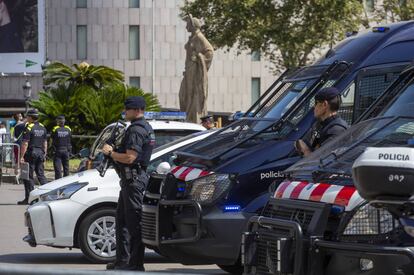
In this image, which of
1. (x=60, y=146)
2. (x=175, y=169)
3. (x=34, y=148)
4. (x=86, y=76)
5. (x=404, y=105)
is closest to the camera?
(x=404, y=105)

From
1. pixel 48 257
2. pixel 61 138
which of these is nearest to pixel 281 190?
pixel 48 257

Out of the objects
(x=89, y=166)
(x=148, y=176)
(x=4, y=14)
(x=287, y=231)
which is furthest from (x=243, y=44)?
(x=287, y=231)

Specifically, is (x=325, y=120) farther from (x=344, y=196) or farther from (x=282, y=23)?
(x=282, y=23)

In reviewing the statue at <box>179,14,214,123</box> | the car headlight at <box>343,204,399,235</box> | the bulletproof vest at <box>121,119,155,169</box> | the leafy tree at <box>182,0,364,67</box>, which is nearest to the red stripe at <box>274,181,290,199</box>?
the car headlight at <box>343,204,399,235</box>

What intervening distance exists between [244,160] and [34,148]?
1215 centimetres

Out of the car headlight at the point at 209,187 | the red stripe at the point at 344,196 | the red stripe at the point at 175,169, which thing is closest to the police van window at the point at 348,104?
the car headlight at the point at 209,187

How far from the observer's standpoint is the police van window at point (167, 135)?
49.0 ft

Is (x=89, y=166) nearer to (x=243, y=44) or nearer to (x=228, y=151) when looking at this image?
(x=228, y=151)

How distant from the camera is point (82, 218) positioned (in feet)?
42.3

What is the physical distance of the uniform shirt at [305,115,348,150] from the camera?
9977 mm

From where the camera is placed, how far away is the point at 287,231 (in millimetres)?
7352

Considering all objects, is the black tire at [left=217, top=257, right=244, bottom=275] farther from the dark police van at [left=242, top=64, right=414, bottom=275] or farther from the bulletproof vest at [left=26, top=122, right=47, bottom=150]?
the bulletproof vest at [left=26, top=122, right=47, bottom=150]

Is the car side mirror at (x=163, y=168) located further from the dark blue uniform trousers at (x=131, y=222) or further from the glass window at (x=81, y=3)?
the glass window at (x=81, y=3)

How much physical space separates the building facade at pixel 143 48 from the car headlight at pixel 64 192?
56424 millimetres
